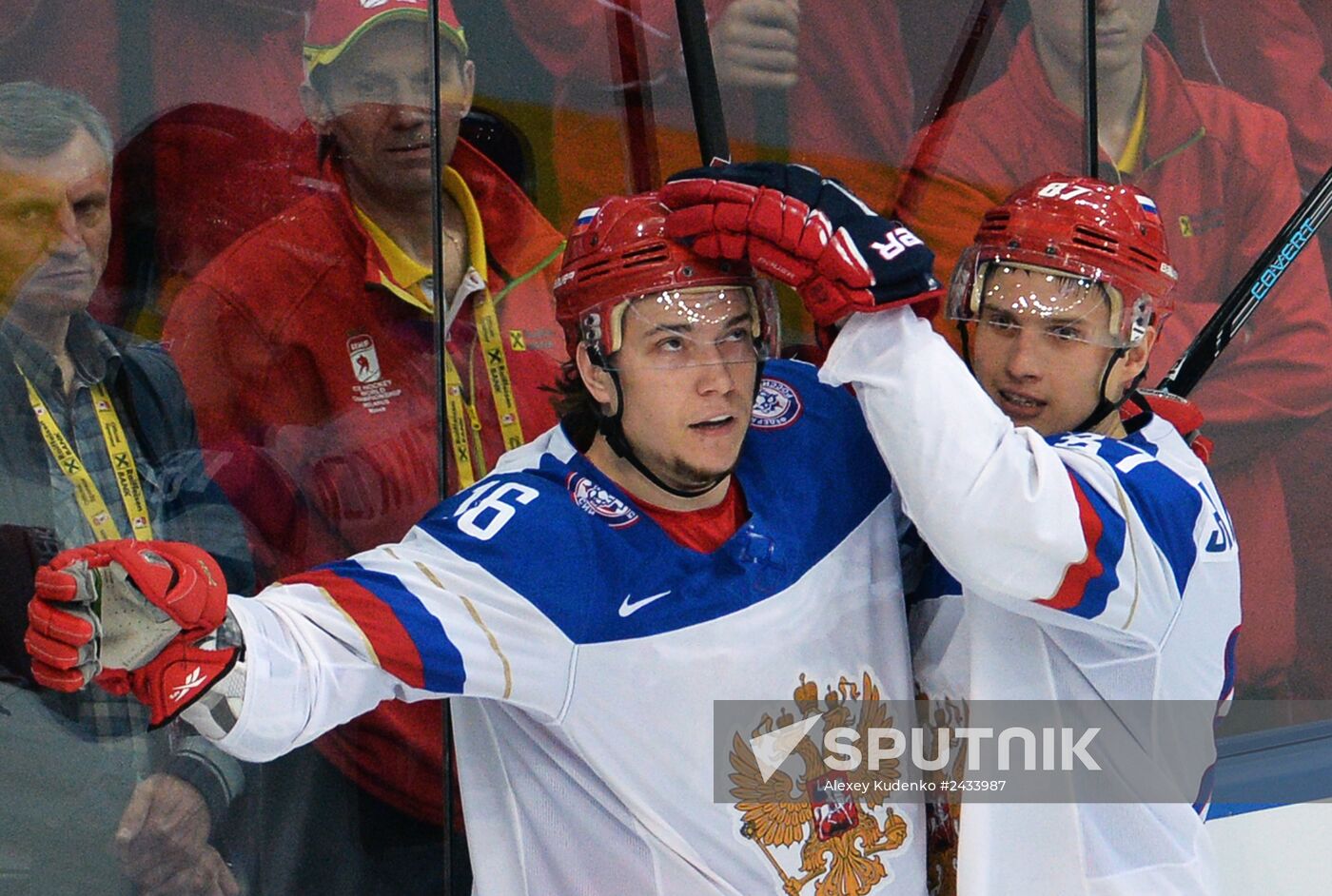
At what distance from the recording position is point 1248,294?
8.69ft

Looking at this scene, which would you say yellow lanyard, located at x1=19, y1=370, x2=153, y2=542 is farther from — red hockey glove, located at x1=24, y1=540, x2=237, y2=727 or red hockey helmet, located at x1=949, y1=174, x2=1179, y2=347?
red hockey helmet, located at x1=949, y1=174, x2=1179, y2=347

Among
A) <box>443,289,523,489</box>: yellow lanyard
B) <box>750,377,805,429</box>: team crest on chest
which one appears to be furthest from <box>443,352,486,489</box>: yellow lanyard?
<box>750,377,805,429</box>: team crest on chest

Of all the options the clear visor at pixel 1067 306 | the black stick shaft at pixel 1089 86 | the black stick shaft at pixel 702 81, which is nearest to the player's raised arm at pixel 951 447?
the clear visor at pixel 1067 306

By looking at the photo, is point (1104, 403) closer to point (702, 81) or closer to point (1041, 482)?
point (1041, 482)

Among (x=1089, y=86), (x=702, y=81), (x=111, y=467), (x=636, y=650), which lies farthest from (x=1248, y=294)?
(x=111, y=467)

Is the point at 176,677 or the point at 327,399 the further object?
the point at 327,399

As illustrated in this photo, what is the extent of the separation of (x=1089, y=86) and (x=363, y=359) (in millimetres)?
1316

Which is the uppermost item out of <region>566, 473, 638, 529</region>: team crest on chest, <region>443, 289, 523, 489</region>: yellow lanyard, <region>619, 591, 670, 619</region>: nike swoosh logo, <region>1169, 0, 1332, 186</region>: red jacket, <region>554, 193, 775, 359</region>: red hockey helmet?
<region>1169, 0, 1332, 186</region>: red jacket

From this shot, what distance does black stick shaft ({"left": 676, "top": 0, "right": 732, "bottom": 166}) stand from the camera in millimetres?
2160

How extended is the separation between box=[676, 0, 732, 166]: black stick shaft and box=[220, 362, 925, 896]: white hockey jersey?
49 cm

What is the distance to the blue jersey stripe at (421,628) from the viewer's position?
151 centimetres

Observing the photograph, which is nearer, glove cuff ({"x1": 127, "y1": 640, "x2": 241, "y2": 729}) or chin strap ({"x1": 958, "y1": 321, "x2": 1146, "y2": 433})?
glove cuff ({"x1": 127, "y1": 640, "x2": 241, "y2": 729})

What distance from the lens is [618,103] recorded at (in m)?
2.23

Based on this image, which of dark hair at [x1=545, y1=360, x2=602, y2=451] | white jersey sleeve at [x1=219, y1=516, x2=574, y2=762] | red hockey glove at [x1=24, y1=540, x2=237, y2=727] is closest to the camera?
red hockey glove at [x1=24, y1=540, x2=237, y2=727]
